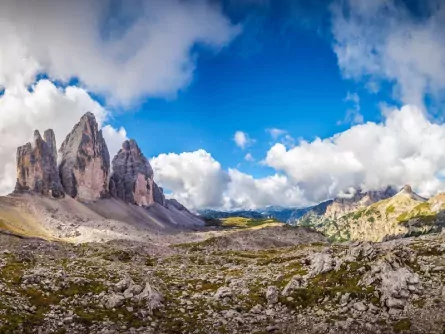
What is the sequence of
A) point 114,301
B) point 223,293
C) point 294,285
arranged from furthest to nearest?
1. point 223,293
2. point 294,285
3. point 114,301

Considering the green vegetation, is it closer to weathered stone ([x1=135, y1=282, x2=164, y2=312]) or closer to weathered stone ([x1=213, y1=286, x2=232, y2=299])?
weathered stone ([x1=213, y1=286, x2=232, y2=299])

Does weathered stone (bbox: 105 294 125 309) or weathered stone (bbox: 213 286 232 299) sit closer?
weathered stone (bbox: 105 294 125 309)

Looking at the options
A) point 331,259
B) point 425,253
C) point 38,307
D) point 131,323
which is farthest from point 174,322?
point 425,253

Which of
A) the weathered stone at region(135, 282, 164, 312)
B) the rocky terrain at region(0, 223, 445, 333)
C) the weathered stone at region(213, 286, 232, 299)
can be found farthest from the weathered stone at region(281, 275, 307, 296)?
the weathered stone at region(135, 282, 164, 312)

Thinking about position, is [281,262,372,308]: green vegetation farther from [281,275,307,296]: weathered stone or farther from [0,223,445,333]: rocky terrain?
[281,275,307,296]: weathered stone

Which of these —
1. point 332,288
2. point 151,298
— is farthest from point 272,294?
point 151,298

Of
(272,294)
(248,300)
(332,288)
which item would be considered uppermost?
(332,288)

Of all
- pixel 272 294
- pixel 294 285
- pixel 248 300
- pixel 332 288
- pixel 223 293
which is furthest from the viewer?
pixel 223 293

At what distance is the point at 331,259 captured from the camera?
Answer: 40156 millimetres

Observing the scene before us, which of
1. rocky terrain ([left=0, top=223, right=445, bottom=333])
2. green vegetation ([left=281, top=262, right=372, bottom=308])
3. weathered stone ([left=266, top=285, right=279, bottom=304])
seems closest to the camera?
rocky terrain ([left=0, top=223, right=445, bottom=333])

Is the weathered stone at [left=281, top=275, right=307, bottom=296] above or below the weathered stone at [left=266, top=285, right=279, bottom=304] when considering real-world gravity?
above

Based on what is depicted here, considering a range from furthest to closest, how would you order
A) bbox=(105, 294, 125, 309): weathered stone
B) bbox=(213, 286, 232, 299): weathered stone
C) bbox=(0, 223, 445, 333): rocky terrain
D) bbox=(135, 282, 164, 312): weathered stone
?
1. bbox=(213, 286, 232, 299): weathered stone
2. bbox=(135, 282, 164, 312): weathered stone
3. bbox=(105, 294, 125, 309): weathered stone
4. bbox=(0, 223, 445, 333): rocky terrain

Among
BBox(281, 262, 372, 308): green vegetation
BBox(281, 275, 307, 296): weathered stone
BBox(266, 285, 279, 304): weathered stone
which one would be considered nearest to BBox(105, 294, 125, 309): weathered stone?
BBox(266, 285, 279, 304): weathered stone

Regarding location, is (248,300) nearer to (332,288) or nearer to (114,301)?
(332,288)
